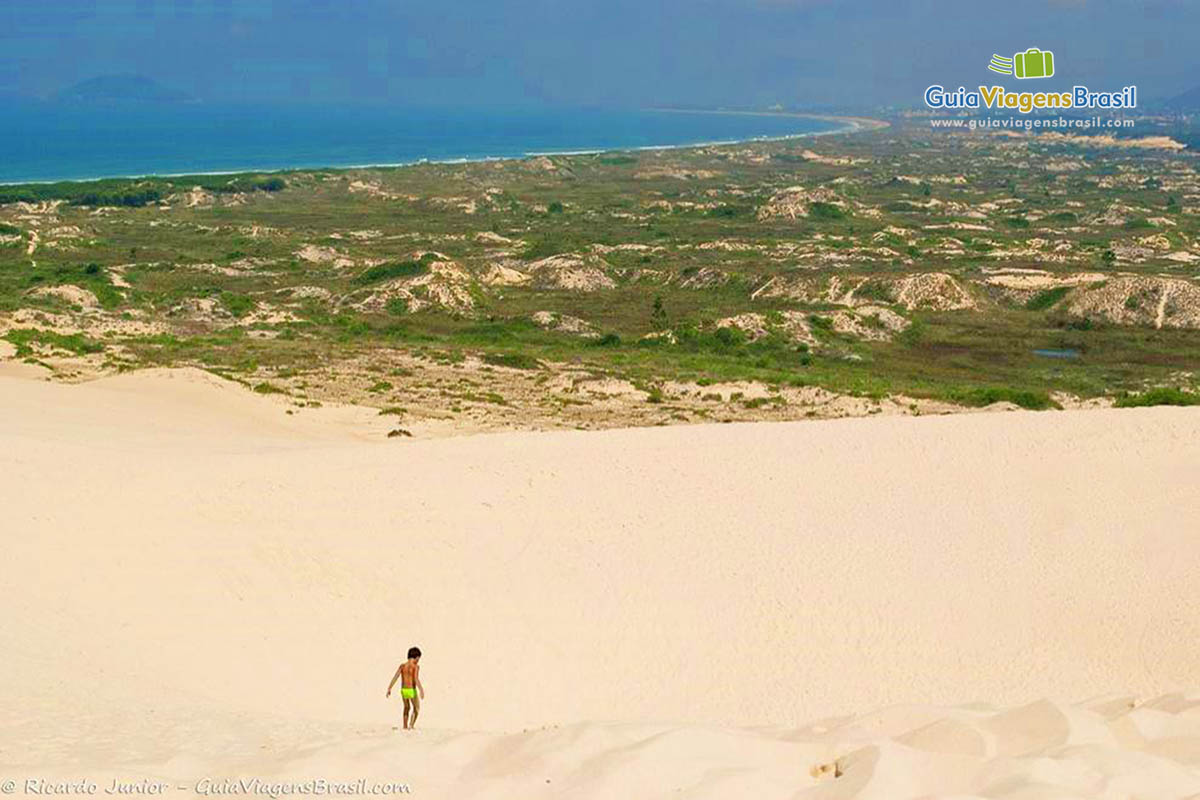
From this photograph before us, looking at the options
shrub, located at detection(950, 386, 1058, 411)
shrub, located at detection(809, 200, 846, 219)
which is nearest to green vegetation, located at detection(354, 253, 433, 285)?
shrub, located at detection(950, 386, 1058, 411)

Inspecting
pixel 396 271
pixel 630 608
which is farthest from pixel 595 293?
pixel 630 608

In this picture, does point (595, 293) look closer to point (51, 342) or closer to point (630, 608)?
point (51, 342)

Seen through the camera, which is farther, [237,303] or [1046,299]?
[1046,299]

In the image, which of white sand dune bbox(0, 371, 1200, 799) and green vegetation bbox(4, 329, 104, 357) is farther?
green vegetation bbox(4, 329, 104, 357)

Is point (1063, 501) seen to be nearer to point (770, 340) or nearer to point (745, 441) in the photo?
point (745, 441)

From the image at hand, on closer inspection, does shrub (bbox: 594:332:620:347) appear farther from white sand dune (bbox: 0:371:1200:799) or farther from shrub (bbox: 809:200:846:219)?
shrub (bbox: 809:200:846:219)

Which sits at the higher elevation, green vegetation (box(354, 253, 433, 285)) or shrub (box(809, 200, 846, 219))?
shrub (box(809, 200, 846, 219))

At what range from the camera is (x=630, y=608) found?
14008 mm

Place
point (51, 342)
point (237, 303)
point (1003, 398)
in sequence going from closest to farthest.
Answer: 1. point (1003, 398)
2. point (51, 342)
3. point (237, 303)

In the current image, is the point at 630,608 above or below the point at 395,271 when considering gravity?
below

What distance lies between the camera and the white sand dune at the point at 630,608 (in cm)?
779

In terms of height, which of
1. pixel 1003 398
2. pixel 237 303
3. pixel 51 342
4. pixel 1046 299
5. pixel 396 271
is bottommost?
pixel 1003 398

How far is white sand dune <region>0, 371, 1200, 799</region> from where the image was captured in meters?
7.79

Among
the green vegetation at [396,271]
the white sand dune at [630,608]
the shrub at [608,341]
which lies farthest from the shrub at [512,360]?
the green vegetation at [396,271]
